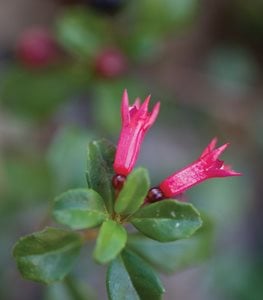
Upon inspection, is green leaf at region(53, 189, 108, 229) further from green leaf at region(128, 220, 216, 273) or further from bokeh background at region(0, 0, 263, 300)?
bokeh background at region(0, 0, 263, 300)

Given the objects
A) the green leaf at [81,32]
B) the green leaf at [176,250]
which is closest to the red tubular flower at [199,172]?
the green leaf at [176,250]

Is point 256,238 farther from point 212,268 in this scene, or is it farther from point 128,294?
point 128,294

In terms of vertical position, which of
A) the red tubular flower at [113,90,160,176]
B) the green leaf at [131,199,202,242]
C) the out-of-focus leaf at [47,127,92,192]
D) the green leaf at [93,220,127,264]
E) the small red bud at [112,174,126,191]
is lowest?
the out-of-focus leaf at [47,127,92,192]

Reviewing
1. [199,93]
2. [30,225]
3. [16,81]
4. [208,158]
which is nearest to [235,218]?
[199,93]

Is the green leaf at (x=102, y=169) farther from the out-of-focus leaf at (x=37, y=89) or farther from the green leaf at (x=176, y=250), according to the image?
the out-of-focus leaf at (x=37, y=89)

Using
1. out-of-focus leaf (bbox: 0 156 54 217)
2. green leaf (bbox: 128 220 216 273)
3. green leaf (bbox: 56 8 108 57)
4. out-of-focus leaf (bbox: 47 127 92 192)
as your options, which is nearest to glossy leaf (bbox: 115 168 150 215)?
green leaf (bbox: 128 220 216 273)

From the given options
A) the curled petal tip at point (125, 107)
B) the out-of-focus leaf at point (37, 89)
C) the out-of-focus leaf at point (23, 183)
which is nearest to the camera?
the curled petal tip at point (125, 107)
